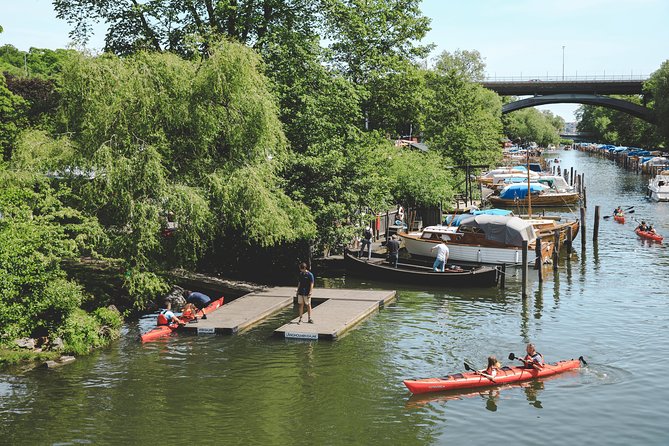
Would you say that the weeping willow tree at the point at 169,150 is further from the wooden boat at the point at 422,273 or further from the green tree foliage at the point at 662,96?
the green tree foliage at the point at 662,96

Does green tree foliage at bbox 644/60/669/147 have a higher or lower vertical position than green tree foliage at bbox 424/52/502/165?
higher

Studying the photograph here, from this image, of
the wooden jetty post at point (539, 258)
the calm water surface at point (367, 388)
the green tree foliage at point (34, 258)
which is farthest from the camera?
the wooden jetty post at point (539, 258)

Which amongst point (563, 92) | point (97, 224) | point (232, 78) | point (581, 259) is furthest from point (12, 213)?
point (563, 92)

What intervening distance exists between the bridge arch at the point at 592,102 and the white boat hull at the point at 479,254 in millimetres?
101665

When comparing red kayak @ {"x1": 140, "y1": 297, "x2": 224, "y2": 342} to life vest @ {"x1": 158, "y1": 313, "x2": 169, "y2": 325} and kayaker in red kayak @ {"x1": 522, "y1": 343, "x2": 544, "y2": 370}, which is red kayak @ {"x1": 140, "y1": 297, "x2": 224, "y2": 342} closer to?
life vest @ {"x1": 158, "y1": 313, "x2": 169, "y2": 325}

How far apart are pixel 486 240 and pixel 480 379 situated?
1924 cm

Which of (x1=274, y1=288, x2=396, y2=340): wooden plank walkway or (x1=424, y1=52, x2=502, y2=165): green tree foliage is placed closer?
(x1=274, y1=288, x2=396, y2=340): wooden plank walkway

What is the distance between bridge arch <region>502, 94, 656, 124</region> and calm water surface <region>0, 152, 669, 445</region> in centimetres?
11336

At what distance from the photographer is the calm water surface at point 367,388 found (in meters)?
18.1

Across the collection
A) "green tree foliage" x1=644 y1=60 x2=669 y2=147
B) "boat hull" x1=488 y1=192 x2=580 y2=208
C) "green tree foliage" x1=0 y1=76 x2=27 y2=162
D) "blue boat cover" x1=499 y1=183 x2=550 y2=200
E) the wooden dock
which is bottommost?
the wooden dock

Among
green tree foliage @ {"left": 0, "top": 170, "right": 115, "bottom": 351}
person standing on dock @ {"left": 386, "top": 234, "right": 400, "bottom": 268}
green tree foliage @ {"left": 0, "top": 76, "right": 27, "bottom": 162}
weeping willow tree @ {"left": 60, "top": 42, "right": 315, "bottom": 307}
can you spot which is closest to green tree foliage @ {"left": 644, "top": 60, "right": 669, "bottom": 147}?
person standing on dock @ {"left": 386, "top": 234, "right": 400, "bottom": 268}

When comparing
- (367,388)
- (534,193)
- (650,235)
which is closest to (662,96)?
(534,193)

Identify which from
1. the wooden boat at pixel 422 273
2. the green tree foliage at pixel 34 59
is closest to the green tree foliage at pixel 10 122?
the wooden boat at pixel 422 273

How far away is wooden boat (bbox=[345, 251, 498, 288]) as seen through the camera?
35688mm
